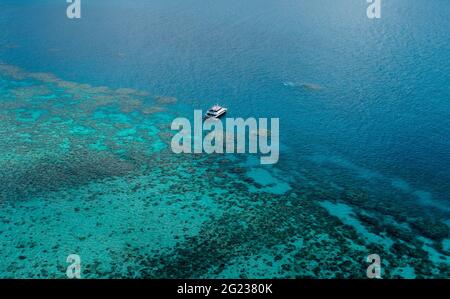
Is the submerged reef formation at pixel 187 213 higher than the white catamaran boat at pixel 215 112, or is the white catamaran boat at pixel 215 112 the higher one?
the white catamaran boat at pixel 215 112

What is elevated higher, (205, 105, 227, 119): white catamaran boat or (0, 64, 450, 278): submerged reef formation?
(205, 105, 227, 119): white catamaran boat

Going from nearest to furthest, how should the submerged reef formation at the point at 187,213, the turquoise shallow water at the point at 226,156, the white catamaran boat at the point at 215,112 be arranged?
the submerged reef formation at the point at 187,213 → the turquoise shallow water at the point at 226,156 → the white catamaran boat at the point at 215,112

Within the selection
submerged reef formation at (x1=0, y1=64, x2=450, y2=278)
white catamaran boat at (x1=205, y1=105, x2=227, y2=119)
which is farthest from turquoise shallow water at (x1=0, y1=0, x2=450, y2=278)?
white catamaran boat at (x1=205, y1=105, x2=227, y2=119)

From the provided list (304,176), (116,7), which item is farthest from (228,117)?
(116,7)

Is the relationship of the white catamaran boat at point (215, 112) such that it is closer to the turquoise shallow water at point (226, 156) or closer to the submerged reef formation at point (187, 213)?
the turquoise shallow water at point (226, 156)

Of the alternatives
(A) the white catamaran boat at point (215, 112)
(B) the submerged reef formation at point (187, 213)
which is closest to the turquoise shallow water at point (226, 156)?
(B) the submerged reef formation at point (187, 213)

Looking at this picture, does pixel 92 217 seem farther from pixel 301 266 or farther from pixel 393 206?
pixel 393 206

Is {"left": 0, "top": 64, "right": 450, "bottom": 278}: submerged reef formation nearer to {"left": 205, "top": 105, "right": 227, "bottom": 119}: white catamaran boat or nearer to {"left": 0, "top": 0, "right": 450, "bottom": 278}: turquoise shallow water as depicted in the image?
{"left": 0, "top": 0, "right": 450, "bottom": 278}: turquoise shallow water
